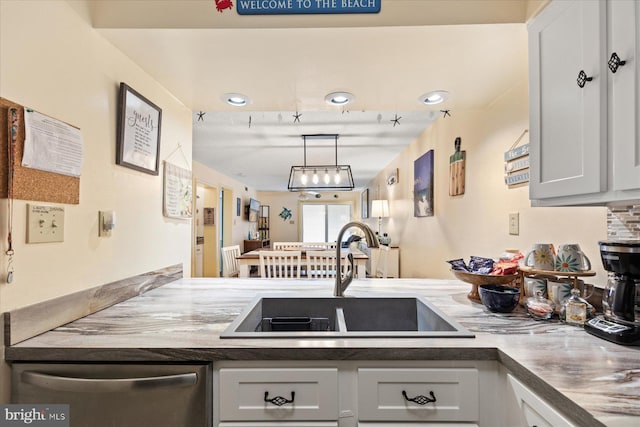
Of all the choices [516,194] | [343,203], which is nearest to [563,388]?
[516,194]

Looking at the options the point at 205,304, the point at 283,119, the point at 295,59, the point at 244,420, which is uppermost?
the point at 283,119

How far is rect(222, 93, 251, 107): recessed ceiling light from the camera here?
1.70 metres

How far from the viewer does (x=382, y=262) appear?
15.4 ft

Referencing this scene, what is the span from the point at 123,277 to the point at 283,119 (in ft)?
6.99

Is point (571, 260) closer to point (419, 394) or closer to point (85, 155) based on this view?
point (419, 394)

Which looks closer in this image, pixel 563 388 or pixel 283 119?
pixel 563 388

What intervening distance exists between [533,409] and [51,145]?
1500 millimetres

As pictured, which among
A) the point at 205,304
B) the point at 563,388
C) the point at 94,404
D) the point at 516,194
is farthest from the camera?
the point at 516,194

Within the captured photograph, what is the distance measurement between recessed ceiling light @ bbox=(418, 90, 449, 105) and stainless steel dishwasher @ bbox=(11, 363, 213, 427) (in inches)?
63.5

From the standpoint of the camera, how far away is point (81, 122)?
1.11 meters

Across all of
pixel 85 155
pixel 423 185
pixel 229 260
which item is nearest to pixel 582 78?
pixel 85 155

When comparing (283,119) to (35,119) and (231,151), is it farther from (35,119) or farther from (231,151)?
(35,119)

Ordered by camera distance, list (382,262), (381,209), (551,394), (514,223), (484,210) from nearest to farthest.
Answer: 1. (551,394)
2. (514,223)
3. (484,210)
4. (382,262)
5. (381,209)
